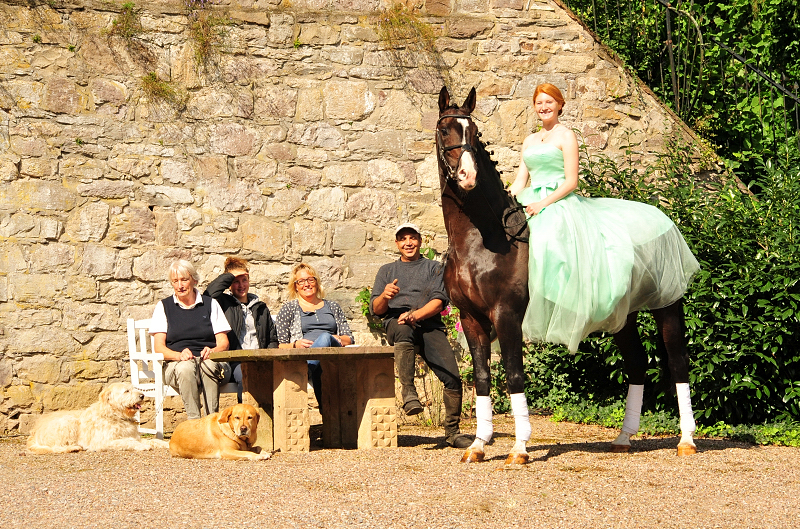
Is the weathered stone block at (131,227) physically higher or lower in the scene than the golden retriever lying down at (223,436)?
higher

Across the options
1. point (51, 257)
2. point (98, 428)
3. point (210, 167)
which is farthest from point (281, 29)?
point (98, 428)

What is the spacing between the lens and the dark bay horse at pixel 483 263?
16.1 feet

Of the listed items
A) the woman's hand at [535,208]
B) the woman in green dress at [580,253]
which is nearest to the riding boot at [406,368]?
the woman in green dress at [580,253]

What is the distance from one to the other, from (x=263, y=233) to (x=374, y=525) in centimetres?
447

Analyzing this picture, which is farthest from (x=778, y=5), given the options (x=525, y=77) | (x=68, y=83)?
(x=68, y=83)

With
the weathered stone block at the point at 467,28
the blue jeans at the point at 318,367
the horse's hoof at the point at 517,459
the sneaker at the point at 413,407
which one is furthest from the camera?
the weathered stone block at the point at 467,28

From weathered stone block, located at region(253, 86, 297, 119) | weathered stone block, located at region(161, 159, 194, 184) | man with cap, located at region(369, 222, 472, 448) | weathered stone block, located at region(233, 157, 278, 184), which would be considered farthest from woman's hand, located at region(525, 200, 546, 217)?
weathered stone block, located at region(161, 159, 194, 184)

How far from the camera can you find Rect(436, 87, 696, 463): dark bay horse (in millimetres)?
4898

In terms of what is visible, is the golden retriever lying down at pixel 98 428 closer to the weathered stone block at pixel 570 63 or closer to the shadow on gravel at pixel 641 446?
the shadow on gravel at pixel 641 446

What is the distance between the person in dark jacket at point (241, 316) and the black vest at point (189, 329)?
8.9 inches

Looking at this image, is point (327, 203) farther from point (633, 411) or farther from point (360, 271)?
point (633, 411)

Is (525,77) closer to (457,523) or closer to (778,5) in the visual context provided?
(778,5)

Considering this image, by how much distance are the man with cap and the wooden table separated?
18 centimetres

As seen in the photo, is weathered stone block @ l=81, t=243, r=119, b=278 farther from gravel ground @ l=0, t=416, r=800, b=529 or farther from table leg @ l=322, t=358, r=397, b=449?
table leg @ l=322, t=358, r=397, b=449
